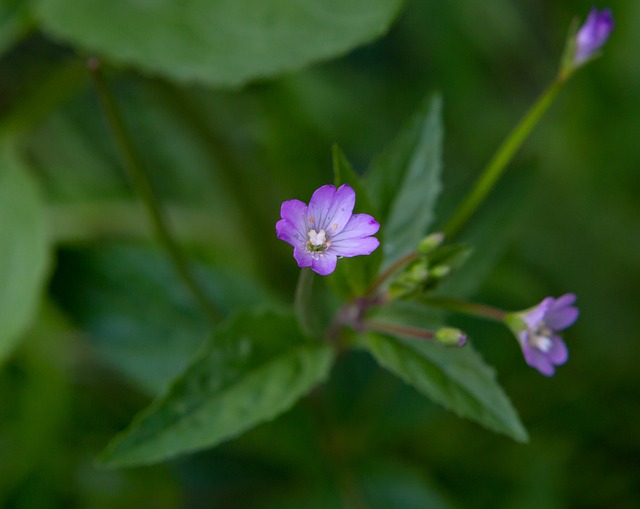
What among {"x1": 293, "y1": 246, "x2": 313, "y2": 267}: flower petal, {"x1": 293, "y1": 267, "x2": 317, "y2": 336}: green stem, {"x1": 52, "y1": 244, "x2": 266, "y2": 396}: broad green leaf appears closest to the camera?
{"x1": 293, "y1": 246, "x2": 313, "y2": 267}: flower petal

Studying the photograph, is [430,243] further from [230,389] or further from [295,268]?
[295,268]

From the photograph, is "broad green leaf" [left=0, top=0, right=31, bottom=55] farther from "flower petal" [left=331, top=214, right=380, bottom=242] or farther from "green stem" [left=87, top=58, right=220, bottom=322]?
"flower petal" [left=331, top=214, right=380, bottom=242]

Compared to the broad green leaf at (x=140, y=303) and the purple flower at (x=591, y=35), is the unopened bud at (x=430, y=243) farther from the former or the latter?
the broad green leaf at (x=140, y=303)

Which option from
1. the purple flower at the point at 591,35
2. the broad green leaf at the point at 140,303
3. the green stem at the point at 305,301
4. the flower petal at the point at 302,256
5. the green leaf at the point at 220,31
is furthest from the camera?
the broad green leaf at the point at 140,303

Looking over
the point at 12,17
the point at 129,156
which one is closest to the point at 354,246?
the point at 129,156

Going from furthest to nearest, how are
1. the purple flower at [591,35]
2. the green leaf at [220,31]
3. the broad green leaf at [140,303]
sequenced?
the broad green leaf at [140,303] < the green leaf at [220,31] < the purple flower at [591,35]

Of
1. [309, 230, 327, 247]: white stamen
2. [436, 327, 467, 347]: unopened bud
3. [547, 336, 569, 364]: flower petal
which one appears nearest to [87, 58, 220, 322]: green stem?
[309, 230, 327, 247]: white stamen

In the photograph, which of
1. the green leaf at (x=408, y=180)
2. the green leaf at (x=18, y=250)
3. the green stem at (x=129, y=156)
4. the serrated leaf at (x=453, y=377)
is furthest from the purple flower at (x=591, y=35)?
the green leaf at (x=18, y=250)
